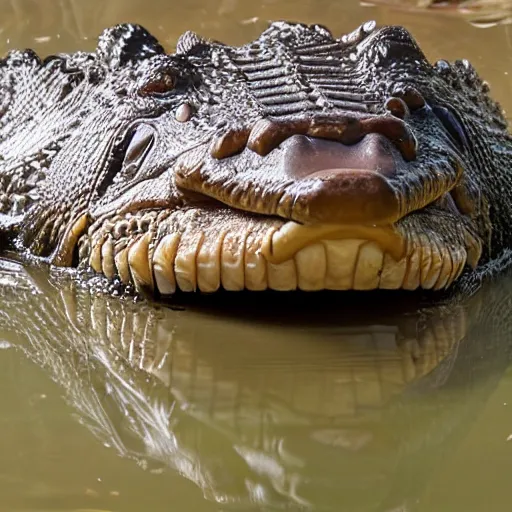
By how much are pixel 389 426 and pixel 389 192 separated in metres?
0.62

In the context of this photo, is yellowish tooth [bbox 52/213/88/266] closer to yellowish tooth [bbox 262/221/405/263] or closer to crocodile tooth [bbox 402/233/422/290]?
yellowish tooth [bbox 262/221/405/263]

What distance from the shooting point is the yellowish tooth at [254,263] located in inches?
101

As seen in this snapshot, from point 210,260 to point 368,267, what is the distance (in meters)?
0.42

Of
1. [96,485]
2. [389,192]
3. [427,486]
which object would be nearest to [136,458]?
[96,485]

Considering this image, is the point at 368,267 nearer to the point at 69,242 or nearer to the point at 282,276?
the point at 282,276

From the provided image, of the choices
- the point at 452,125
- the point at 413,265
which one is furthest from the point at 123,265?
the point at 452,125

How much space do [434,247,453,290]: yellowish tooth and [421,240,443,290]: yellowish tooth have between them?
0.01 meters

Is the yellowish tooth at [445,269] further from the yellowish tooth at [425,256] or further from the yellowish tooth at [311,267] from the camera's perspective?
the yellowish tooth at [311,267]

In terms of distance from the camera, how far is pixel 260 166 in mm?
2580

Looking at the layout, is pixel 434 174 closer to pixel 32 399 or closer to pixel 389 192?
pixel 389 192

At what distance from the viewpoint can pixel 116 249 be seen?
2908 mm

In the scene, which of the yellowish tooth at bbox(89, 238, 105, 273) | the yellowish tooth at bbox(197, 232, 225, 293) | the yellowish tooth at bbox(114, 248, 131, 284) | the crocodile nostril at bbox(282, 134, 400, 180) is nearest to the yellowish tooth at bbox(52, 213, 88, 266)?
the yellowish tooth at bbox(89, 238, 105, 273)

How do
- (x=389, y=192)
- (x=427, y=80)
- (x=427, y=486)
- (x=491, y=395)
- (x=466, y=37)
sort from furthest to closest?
1. (x=466, y=37)
2. (x=427, y=80)
3. (x=389, y=192)
4. (x=491, y=395)
5. (x=427, y=486)

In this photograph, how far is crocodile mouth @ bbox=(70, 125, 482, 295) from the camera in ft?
7.89
